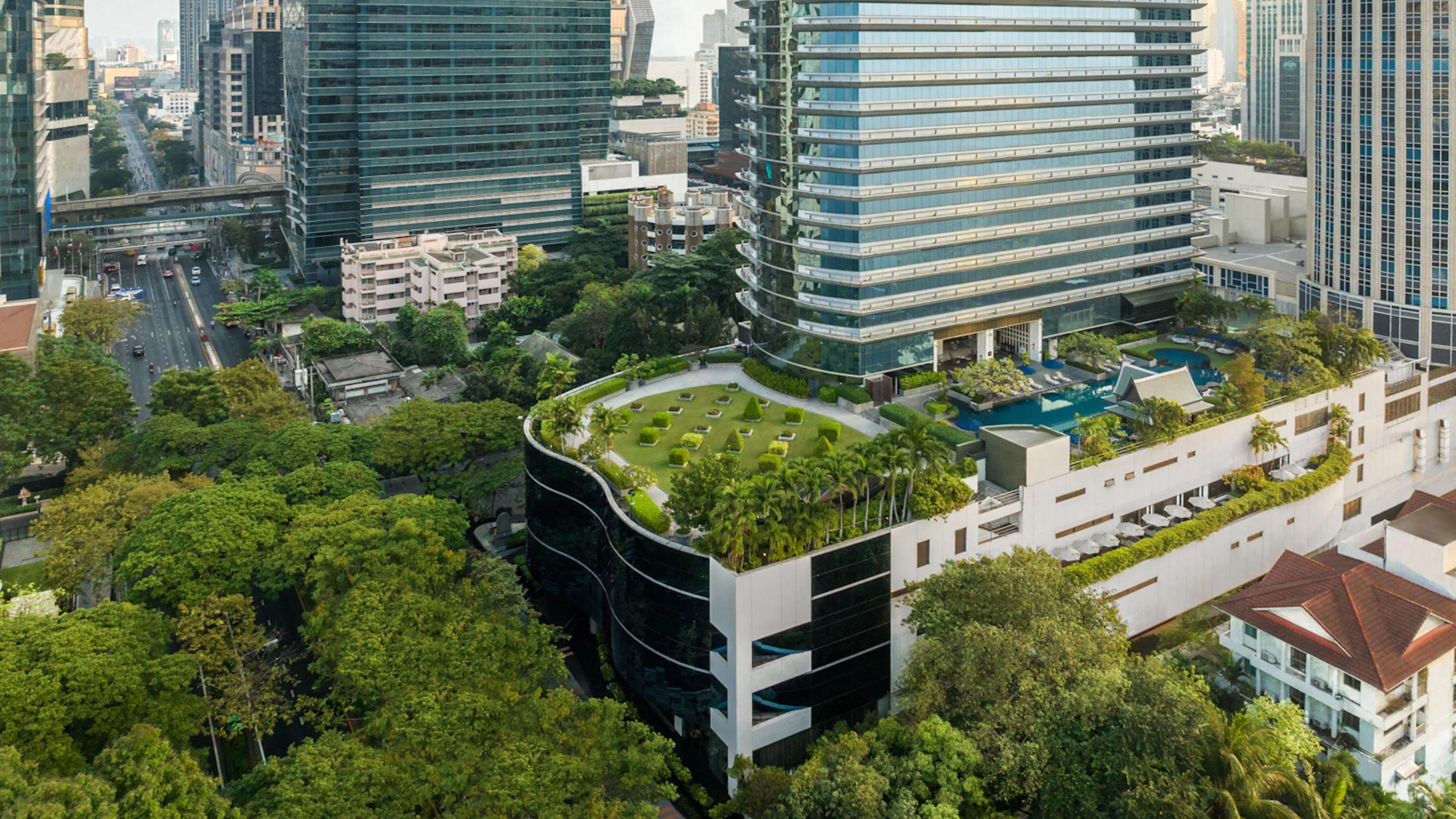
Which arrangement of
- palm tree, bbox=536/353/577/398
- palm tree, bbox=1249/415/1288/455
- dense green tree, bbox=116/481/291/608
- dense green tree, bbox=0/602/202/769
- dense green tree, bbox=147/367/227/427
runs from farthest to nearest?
1. dense green tree, bbox=147/367/227/427
2. palm tree, bbox=536/353/577/398
3. palm tree, bbox=1249/415/1288/455
4. dense green tree, bbox=116/481/291/608
5. dense green tree, bbox=0/602/202/769

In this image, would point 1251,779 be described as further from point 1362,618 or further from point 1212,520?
point 1212,520

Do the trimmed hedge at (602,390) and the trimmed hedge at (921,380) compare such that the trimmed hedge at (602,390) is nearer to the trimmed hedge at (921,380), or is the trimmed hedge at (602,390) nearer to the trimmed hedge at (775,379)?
the trimmed hedge at (775,379)

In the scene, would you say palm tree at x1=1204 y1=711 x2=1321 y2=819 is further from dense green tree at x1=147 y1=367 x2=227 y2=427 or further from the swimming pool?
dense green tree at x1=147 y1=367 x2=227 y2=427

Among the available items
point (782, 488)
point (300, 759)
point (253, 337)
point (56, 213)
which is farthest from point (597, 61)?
point (300, 759)

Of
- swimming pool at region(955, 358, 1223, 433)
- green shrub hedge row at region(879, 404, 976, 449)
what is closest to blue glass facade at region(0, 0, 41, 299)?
green shrub hedge row at region(879, 404, 976, 449)

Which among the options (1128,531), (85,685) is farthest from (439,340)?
(1128,531)
